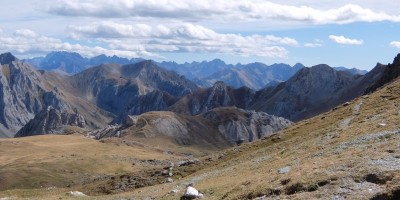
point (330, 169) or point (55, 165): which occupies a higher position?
point (330, 169)

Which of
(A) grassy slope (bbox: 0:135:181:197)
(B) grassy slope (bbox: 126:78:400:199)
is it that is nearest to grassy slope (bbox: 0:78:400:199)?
(B) grassy slope (bbox: 126:78:400:199)

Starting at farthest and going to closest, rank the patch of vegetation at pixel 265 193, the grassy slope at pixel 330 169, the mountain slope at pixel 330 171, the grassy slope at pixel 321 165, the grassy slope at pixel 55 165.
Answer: the grassy slope at pixel 55 165, the patch of vegetation at pixel 265 193, the grassy slope at pixel 321 165, the grassy slope at pixel 330 169, the mountain slope at pixel 330 171

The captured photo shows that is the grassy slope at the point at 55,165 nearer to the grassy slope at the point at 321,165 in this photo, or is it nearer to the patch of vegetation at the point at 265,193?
the grassy slope at the point at 321,165

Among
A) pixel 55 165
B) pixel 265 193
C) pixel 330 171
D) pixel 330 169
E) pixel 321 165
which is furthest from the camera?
pixel 55 165

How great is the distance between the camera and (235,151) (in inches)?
3108

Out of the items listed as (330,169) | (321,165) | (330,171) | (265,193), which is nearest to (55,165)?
(321,165)

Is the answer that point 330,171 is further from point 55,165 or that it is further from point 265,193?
point 55,165

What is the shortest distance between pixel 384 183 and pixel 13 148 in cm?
17400

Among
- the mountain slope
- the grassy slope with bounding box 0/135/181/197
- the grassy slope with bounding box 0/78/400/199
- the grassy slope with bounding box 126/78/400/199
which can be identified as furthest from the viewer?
the grassy slope with bounding box 0/135/181/197

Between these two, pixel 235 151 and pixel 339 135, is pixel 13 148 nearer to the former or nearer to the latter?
pixel 235 151

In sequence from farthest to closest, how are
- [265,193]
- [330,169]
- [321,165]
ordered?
[321,165] < [330,169] < [265,193]

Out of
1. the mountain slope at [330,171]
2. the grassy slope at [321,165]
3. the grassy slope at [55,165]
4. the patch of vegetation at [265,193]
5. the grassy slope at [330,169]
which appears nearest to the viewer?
the mountain slope at [330,171]

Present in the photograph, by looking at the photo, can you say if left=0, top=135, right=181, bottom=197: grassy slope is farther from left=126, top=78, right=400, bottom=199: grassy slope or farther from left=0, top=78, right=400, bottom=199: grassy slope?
left=126, top=78, right=400, bottom=199: grassy slope

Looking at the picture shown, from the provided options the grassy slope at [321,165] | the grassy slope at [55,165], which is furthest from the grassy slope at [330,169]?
the grassy slope at [55,165]
